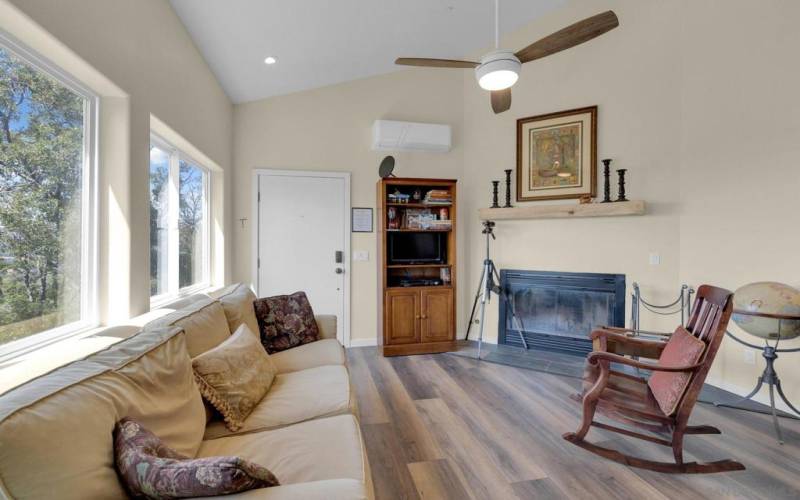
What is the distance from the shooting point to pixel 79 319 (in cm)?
185

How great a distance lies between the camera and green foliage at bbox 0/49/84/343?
1.42 m

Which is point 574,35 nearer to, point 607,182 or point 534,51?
point 534,51

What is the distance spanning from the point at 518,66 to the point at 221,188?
3.13 metres

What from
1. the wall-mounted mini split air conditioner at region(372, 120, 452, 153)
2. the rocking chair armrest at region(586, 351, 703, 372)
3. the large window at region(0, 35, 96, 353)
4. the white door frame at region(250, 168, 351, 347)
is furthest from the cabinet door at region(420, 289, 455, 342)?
the large window at region(0, 35, 96, 353)

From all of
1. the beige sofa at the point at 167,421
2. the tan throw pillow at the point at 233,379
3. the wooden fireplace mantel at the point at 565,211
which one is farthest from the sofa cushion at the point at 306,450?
the wooden fireplace mantel at the point at 565,211

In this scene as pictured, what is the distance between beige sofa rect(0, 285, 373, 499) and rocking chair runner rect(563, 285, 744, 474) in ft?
4.90

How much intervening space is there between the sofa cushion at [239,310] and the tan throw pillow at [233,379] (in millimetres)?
456

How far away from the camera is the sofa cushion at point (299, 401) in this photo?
1672mm

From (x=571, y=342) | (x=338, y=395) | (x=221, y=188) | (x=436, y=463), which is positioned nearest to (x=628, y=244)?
(x=571, y=342)

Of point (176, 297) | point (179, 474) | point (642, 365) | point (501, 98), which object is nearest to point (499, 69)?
point (501, 98)

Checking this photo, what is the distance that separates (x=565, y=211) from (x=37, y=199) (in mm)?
3948

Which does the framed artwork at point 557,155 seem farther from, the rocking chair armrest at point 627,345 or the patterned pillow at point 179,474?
the patterned pillow at point 179,474

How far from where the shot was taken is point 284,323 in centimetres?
287

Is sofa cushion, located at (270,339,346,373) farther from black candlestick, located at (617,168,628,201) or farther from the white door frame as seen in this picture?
black candlestick, located at (617,168,628,201)
